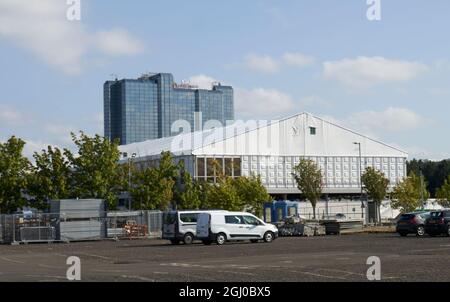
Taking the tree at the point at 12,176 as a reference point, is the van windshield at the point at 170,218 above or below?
below

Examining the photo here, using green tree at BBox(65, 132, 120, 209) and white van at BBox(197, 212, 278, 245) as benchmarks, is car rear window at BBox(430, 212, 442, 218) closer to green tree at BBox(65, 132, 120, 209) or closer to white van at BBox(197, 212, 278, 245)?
white van at BBox(197, 212, 278, 245)

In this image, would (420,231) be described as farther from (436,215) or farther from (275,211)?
(275,211)

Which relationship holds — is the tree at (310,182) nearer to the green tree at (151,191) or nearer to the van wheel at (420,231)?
the green tree at (151,191)

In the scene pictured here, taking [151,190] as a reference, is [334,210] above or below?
below

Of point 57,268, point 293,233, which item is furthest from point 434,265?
point 293,233

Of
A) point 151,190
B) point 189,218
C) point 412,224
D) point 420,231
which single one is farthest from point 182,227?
point 151,190

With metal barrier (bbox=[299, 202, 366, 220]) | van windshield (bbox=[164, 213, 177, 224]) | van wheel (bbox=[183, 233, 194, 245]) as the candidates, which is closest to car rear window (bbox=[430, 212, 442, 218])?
van wheel (bbox=[183, 233, 194, 245])

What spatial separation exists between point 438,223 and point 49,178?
34606 mm

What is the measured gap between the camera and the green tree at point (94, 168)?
6362 cm

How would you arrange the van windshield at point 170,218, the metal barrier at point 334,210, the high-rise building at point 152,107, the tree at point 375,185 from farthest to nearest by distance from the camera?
1. the high-rise building at point 152,107
2. the metal barrier at point 334,210
3. the tree at point 375,185
4. the van windshield at point 170,218

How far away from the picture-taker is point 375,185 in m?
76.2

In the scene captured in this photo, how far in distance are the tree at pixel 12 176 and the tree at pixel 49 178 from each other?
38.9 inches

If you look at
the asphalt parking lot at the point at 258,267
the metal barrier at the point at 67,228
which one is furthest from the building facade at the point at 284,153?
the asphalt parking lot at the point at 258,267
